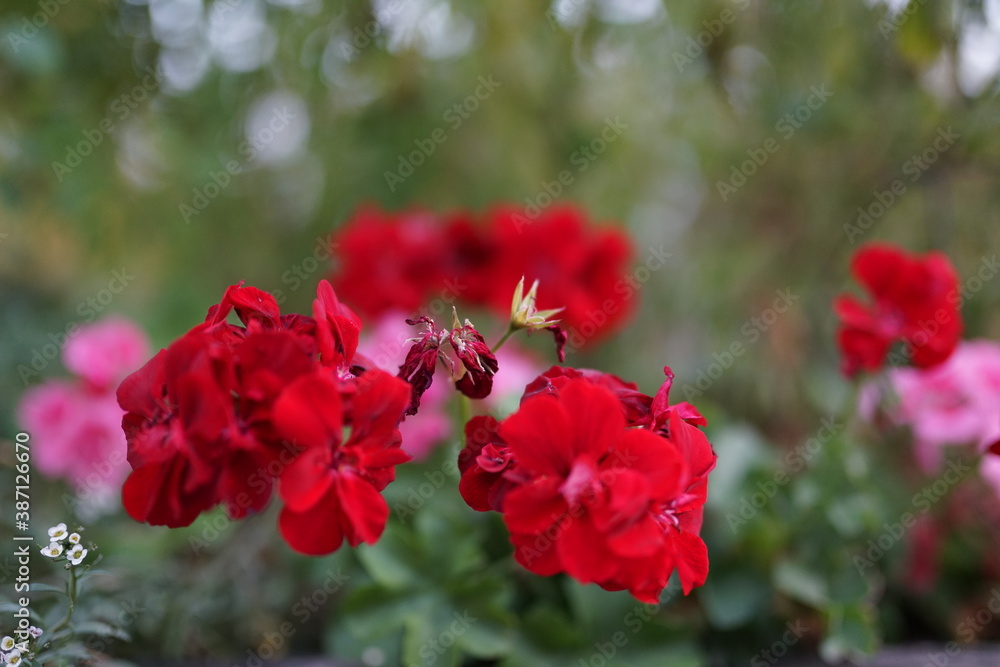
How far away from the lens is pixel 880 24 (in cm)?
134

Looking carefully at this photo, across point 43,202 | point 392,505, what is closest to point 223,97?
point 43,202

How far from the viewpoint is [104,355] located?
1.12 m

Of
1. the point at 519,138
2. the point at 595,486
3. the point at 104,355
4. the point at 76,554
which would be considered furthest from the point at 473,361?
the point at 519,138

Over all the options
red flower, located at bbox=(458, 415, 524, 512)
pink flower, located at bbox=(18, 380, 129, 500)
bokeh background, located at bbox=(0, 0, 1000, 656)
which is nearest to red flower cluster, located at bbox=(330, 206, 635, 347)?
bokeh background, located at bbox=(0, 0, 1000, 656)

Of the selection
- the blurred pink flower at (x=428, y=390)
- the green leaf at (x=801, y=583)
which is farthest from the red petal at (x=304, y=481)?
the green leaf at (x=801, y=583)

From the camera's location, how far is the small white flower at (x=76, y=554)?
55 cm

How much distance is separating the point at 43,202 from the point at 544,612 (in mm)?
1471

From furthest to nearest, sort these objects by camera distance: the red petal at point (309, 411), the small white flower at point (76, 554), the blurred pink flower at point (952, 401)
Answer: the blurred pink flower at point (952, 401), the small white flower at point (76, 554), the red petal at point (309, 411)

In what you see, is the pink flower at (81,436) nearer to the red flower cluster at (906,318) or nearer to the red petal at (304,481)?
the red petal at (304,481)

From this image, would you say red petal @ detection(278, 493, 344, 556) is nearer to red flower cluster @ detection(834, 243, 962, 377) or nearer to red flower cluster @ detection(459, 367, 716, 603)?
red flower cluster @ detection(459, 367, 716, 603)

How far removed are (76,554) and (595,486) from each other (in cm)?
39

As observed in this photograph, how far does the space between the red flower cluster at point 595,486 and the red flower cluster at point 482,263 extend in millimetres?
846

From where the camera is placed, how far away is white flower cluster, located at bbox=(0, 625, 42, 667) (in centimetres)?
53

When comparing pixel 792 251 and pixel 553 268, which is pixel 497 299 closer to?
pixel 553 268
